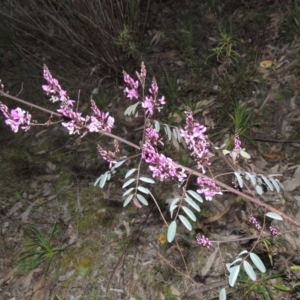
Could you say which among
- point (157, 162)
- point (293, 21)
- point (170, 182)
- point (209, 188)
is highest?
point (157, 162)

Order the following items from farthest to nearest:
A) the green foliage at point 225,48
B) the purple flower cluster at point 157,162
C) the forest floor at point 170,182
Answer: the green foliage at point 225,48
the forest floor at point 170,182
the purple flower cluster at point 157,162

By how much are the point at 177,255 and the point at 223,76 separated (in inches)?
61.4

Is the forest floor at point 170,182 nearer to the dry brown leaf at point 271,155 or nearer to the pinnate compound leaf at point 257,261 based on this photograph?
the dry brown leaf at point 271,155

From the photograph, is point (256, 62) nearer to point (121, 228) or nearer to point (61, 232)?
point (121, 228)

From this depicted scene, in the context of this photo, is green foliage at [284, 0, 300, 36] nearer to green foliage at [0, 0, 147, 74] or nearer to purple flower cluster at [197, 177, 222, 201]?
green foliage at [0, 0, 147, 74]

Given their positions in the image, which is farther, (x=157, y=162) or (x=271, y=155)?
(x=271, y=155)

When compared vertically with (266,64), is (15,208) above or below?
below

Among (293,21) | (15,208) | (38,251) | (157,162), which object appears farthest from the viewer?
(293,21)

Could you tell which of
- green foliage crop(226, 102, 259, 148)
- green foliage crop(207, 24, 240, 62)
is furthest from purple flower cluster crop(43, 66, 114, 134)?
green foliage crop(207, 24, 240, 62)

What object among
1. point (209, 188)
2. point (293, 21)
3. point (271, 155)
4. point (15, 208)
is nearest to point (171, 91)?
point (271, 155)

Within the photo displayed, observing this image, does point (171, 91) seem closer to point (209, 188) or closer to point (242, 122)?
point (242, 122)

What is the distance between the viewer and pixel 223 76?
3.53 meters

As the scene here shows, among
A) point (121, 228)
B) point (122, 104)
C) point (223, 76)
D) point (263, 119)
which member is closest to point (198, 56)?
point (223, 76)

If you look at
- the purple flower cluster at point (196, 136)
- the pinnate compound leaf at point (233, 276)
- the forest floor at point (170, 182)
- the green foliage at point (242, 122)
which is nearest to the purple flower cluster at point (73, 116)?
the purple flower cluster at point (196, 136)
